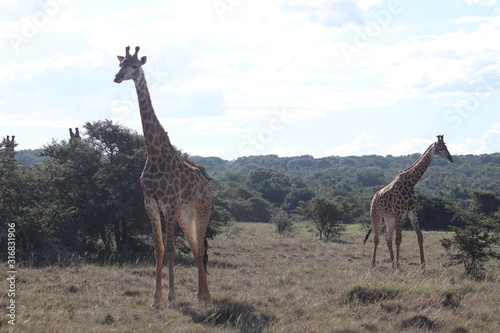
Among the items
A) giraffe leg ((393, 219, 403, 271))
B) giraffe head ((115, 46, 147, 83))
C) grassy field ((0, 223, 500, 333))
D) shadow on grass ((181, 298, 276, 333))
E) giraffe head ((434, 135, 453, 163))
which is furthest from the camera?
giraffe head ((434, 135, 453, 163))

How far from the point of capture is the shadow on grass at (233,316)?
740cm

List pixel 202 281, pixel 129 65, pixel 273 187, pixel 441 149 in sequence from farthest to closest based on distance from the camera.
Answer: pixel 273 187 → pixel 441 149 → pixel 129 65 → pixel 202 281

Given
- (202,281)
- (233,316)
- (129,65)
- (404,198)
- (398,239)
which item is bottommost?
(233,316)

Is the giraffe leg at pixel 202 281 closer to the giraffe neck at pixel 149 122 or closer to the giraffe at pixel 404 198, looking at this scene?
the giraffe neck at pixel 149 122

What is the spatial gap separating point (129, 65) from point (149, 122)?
3.42ft

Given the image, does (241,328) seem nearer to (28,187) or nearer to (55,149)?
(28,187)

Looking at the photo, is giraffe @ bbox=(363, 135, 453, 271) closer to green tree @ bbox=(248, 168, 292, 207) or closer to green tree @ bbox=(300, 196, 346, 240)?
green tree @ bbox=(300, 196, 346, 240)

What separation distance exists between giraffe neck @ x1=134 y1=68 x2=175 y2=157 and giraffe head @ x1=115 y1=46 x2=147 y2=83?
11cm

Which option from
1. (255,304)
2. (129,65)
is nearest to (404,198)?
(255,304)

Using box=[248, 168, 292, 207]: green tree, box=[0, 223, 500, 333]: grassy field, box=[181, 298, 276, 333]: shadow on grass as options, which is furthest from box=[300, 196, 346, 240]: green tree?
box=[248, 168, 292, 207]: green tree

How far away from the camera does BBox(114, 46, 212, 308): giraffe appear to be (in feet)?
28.9

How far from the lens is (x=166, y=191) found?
8.85 meters

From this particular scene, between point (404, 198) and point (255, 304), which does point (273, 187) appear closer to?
point (404, 198)

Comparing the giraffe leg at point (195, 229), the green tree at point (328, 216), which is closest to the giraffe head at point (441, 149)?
the giraffe leg at point (195, 229)
